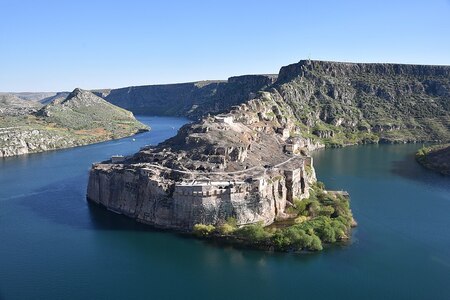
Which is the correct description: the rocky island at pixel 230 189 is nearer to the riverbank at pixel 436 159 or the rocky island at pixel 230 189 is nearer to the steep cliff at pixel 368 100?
the riverbank at pixel 436 159

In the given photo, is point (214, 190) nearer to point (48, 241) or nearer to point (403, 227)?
point (48, 241)

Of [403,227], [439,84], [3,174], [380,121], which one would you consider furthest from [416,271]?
[439,84]

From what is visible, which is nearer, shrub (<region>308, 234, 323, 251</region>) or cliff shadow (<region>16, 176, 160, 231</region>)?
shrub (<region>308, 234, 323, 251</region>)

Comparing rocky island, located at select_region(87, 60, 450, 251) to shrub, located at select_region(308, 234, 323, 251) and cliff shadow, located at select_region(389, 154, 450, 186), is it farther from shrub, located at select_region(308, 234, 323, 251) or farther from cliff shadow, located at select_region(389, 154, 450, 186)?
cliff shadow, located at select_region(389, 154, 450, 186)

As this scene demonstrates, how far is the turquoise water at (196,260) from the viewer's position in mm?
44531

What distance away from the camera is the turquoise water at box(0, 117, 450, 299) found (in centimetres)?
4453

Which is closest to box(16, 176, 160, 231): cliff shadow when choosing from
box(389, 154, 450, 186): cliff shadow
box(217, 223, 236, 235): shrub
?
box(217, 223, 236, 235): shrub

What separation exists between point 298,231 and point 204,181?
13.5 meters

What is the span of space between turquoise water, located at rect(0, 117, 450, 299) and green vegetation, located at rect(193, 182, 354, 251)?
143cm

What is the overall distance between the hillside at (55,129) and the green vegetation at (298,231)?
8951 centimetres

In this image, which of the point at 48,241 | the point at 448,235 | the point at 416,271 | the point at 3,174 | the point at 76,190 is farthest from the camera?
the point at 3,174

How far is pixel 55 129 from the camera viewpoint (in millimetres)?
154375

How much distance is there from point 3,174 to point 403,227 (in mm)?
77755

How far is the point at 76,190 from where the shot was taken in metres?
79.9
